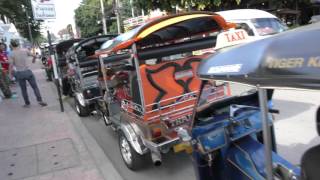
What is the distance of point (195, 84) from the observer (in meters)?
5.25

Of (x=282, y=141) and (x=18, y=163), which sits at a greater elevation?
(x=282, y=141)

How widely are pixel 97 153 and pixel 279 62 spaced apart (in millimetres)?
4661

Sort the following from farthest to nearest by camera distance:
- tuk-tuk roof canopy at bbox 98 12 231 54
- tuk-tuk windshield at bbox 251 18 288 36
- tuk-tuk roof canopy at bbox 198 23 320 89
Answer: tuk-tuk windshield at bbox 251 18 288 36 < tuk-tuk roof canopy at bbox 98 12 231 54 < tuk-tuk roof canopy at bbox 198 23 320 89

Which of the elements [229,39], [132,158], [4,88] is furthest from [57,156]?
[4,88]

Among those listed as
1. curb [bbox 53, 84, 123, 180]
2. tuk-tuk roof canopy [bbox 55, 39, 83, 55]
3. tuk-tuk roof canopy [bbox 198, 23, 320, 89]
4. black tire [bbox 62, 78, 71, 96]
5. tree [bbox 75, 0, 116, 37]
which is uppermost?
tree [bbox 75, 0, 116, 37]

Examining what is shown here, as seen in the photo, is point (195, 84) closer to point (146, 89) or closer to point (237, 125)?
point (146, 89)

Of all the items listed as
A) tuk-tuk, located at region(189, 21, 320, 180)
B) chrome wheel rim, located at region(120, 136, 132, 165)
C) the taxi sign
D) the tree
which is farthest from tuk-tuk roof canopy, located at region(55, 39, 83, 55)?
the tree

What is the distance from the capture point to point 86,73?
863cm

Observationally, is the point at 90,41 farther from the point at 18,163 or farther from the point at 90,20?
the point at 90,20

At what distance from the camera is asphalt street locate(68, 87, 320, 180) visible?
4824mm

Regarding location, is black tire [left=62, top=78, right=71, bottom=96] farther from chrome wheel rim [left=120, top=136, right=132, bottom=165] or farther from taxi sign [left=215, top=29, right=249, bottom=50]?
taxi sign [left=215, top=29, right=249, bottom=50]

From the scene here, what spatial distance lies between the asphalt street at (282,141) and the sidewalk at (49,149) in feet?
0.69

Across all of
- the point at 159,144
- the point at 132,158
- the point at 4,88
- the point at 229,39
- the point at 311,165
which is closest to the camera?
the point at 311,165

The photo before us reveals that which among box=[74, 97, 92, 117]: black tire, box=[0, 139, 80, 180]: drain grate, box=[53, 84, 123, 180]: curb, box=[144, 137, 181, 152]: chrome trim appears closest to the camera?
box=[144, 137, 181, 152]: chrome trim
